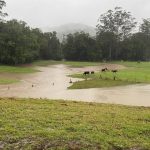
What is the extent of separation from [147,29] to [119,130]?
97930mm

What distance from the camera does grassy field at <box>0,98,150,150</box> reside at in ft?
24.5

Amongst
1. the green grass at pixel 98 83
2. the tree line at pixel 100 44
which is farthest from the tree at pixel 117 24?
the green grass at pixel 98 83

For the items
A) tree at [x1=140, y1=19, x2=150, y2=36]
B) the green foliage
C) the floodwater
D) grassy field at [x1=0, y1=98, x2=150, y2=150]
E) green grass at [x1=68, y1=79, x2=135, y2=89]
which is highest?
tree at [x1=140, y1=19, x2=150, y2=36]

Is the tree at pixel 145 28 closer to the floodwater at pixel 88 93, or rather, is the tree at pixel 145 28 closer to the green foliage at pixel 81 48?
the green foliage at pixel 81 48

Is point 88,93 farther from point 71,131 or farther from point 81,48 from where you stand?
point 81,48

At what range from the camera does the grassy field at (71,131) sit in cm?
745

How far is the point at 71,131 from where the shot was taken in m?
8.31

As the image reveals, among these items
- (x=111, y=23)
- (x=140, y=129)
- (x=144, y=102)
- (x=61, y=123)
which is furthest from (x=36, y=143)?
(x=111, y=23)

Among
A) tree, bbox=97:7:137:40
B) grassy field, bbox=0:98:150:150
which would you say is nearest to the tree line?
tree, bbox=97:7:137:40

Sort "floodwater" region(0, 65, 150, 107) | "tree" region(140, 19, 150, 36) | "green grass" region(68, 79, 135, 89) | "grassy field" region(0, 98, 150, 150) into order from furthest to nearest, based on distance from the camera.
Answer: "tree" region(140, 19, 150, 36)
"green grass" region(68, 79, 135, 89)
"floodwater" region(0, 65, 150, 107)
"grassy field" region(0, 98, 150, 150)

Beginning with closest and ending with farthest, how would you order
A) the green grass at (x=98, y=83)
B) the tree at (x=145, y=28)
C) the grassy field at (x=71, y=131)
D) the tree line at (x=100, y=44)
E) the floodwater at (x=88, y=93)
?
the grassy field at (x=71, y=131) → the floodwater at (x=88, y=93) → the green grass at (x=98, y=83) → the tree line at (x=100, y=44) → the tree at (x=145, y=28)

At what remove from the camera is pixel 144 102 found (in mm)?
26766

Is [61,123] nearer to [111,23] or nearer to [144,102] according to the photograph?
[144,102]

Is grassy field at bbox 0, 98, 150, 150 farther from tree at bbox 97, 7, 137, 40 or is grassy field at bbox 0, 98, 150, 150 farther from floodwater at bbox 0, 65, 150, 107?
tree at bbox 97, 7, 137, 40
